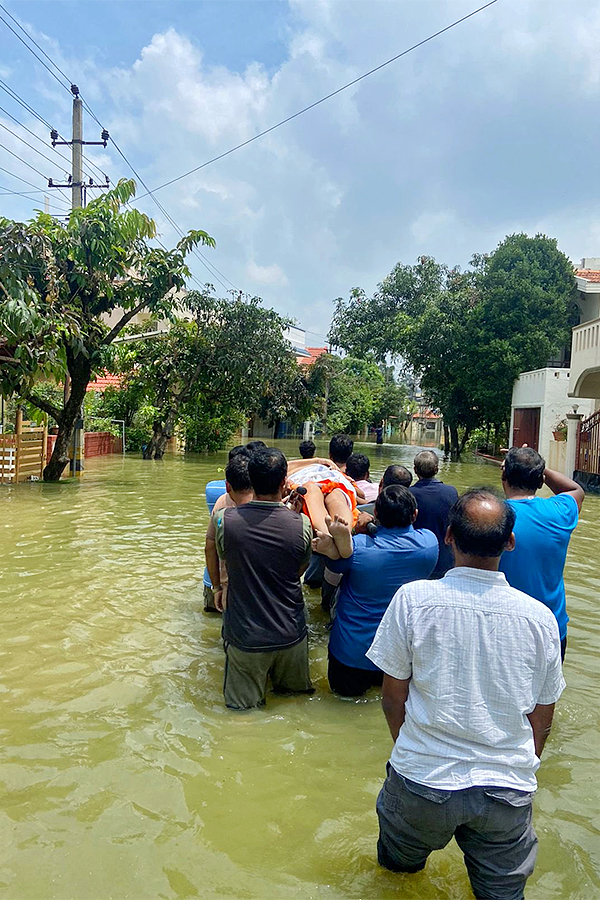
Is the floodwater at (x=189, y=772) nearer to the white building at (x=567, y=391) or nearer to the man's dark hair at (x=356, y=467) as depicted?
the man's dark hair at (x=356, y=467)

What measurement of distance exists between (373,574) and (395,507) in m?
0.45

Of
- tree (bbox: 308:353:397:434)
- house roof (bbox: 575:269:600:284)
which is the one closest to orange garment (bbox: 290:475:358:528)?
tree (bbox: 308:353:397:434)

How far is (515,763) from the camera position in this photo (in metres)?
2.05

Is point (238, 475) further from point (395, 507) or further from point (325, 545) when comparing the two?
point (395, 507)

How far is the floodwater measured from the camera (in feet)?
8.71

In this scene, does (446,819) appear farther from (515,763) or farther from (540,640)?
(540,640)

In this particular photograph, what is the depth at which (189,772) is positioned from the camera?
3400 mm

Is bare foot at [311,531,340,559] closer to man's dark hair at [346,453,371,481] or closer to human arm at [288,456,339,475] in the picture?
human arm at [288,456,339,475]

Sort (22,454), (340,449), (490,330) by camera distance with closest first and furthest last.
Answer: (340,449), (22,454), (490,330)

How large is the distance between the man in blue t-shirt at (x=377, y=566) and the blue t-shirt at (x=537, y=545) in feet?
2.13

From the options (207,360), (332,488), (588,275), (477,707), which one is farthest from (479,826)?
(588,275)

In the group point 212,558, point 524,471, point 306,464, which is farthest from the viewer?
point 306,464

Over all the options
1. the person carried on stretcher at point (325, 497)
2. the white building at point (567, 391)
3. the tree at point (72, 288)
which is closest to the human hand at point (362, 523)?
the person carried on stretcher at point (325, 497)

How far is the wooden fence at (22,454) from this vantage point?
47.7 feet
